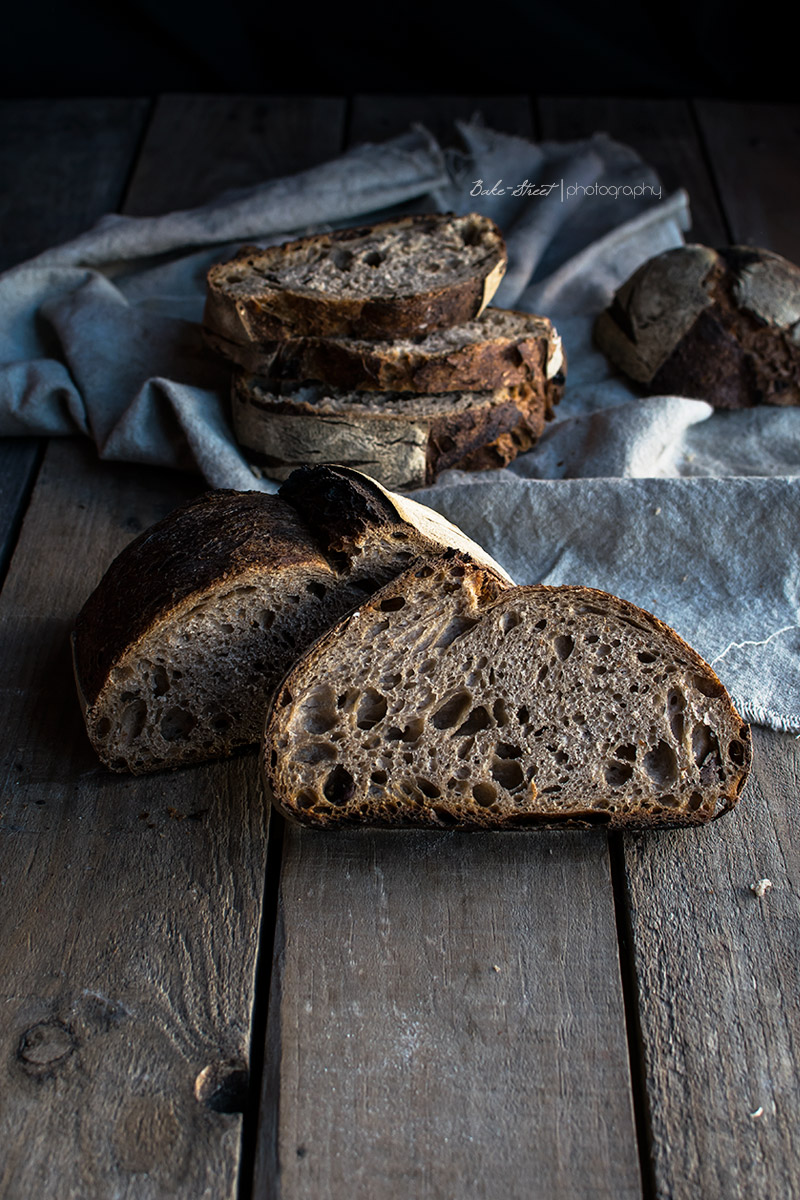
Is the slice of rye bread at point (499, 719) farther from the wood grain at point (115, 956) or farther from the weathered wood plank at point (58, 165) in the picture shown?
the weathered wood plank at point (58, 165)

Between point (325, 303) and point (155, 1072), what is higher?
point (325, 303)

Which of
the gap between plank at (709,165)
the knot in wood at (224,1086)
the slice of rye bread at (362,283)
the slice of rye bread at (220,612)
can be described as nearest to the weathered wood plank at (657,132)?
the gap between plank at (709,165)

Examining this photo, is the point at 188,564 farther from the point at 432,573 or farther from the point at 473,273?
the point at 473,273

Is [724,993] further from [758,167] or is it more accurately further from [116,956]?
[758,167]

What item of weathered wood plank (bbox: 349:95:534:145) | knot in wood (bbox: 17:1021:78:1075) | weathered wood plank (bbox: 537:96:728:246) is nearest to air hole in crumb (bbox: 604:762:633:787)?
knot in wood (bbox: 17:1021:78:1075)

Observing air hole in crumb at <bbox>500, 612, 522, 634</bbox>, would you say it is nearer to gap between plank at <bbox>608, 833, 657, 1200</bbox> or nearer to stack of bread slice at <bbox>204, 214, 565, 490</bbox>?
gap between plank at <bbox>608, 833, 657, 1200</bbox>

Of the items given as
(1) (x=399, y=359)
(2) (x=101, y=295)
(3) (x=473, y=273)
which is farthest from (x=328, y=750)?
(2) (x=101, y=295)

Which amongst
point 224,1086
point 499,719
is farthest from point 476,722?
point 224,1086
